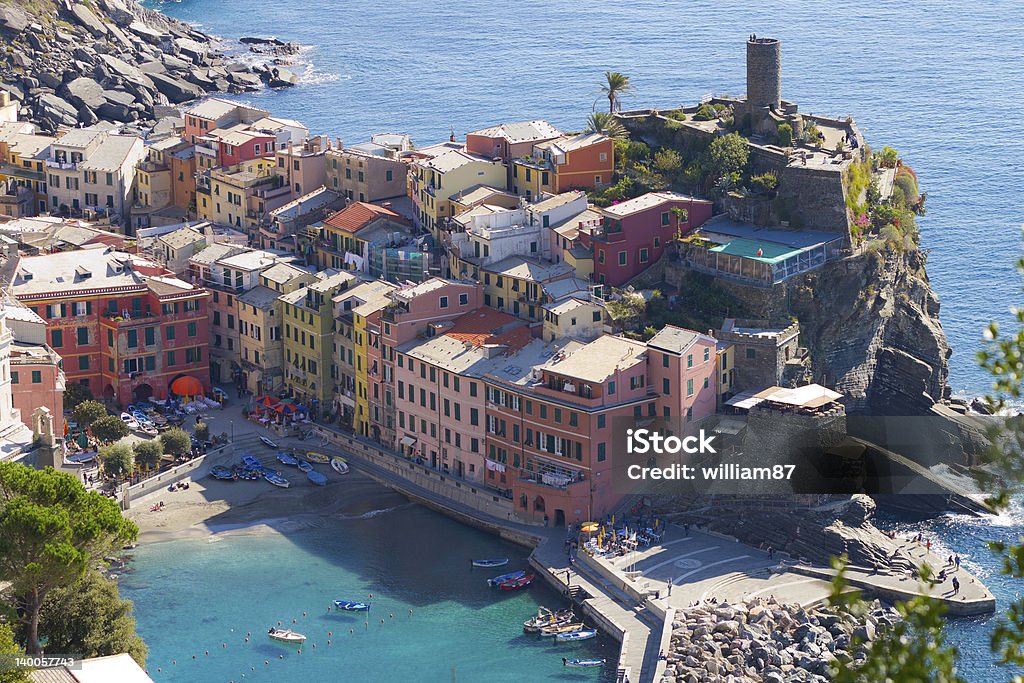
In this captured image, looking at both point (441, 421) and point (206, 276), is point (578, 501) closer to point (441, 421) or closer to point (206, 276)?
point (441, 421)

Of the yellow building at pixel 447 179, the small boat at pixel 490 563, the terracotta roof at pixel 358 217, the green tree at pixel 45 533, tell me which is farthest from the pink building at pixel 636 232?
the green tree at pixel 45 533

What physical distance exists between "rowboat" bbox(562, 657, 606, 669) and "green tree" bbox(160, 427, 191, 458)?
3101 centimetres

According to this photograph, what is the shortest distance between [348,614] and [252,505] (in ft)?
47.9

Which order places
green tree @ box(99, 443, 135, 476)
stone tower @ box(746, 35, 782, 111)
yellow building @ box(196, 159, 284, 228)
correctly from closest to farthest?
green tree @ box(99, 443, 135, 476), stone tower @ box(746, 35, 782, 111), yellow building @ box(196, 159, 284, 228)

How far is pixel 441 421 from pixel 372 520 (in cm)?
765

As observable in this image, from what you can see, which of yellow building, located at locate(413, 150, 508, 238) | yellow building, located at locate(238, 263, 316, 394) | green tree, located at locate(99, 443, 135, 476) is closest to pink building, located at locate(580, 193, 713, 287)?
yellow building, located at locate(413, 150, 508, 238)

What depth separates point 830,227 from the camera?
372 ft

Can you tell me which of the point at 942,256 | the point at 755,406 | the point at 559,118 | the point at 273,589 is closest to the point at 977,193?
the point at 942,256

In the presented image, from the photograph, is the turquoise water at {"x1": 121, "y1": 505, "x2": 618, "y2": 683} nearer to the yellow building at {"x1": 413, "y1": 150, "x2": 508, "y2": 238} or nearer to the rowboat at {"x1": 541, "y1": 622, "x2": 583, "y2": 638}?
the rowboat at {"x1": 541, "y1": 622, "x2": 583, "y2": 638}

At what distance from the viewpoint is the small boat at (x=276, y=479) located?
108m

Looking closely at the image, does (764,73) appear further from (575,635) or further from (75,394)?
(75,394)

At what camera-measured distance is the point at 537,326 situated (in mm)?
108750

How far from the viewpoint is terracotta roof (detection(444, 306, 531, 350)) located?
108 metres

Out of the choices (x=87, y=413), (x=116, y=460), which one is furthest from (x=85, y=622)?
(x=87, y=413)
